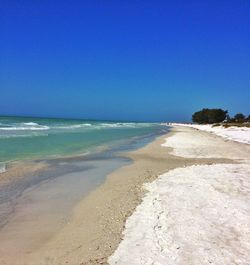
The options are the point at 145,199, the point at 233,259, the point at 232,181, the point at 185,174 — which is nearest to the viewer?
the point at 233,259

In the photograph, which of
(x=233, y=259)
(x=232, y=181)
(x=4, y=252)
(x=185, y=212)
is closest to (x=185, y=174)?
(x=232, y=181)

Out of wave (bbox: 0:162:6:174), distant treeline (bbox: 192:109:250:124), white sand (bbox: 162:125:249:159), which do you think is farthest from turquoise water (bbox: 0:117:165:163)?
distant treeline (bbox: 192:109:250:124)

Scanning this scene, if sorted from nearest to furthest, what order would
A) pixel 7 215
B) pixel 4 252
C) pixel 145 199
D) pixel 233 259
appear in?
pixel 233 259, pixel 4 252, pixel 7 215, pixel 145 199

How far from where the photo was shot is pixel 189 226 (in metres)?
6.60

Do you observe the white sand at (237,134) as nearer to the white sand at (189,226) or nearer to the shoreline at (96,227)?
the white sand at (189,226)

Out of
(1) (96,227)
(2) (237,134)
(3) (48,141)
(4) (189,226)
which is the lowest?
(3) (48,141)

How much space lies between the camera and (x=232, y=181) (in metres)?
10.9

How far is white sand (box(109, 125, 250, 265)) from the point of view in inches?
209

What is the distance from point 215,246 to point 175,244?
0.66m

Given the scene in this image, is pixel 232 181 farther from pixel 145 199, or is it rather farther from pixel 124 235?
pixel 124 235

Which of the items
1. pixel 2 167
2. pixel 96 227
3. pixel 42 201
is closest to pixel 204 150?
pixel 2 167

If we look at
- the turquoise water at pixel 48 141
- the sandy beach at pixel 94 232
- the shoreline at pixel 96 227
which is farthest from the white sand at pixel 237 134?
the sandy beach at pixel 94 232

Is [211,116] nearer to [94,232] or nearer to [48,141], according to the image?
[48,141]

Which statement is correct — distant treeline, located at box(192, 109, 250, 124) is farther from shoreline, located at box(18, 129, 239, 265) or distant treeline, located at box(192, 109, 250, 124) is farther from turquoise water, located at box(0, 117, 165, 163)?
shoreline, located at box(18, 129, 239, 265)
